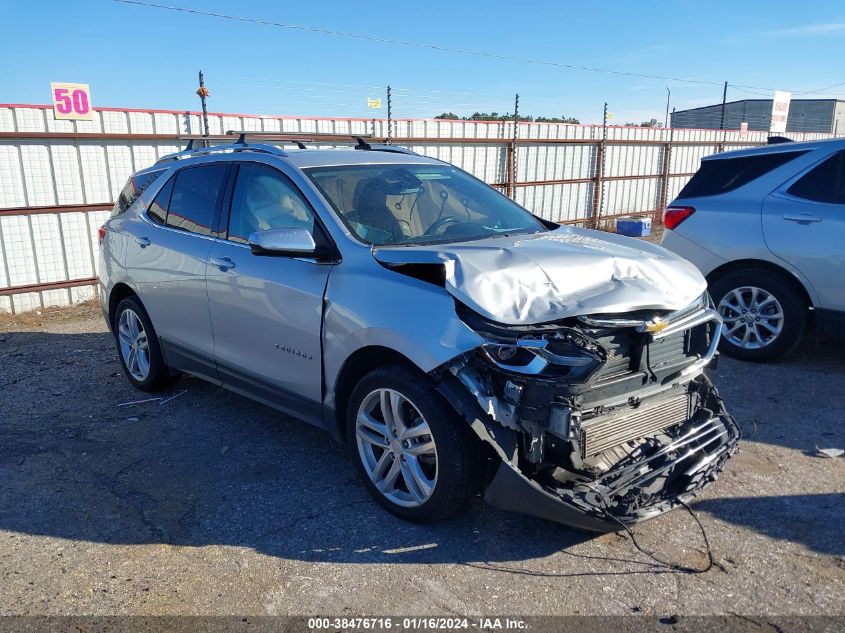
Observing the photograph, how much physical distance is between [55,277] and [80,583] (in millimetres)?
6951

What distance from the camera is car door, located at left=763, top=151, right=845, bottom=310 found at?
551 centimetres

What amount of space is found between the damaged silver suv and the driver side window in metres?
0.01

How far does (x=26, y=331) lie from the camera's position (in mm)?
7898

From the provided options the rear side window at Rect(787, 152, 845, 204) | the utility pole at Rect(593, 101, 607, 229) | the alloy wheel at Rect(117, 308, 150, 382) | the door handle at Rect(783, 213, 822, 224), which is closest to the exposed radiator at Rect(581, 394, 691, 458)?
the door handle at Rect(783, 213, 822, 224)

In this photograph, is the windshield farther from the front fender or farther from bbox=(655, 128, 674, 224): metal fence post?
bbox=(655, 128, 674, 224): metal fence post

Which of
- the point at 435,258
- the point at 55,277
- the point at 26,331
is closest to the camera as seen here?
the point at 435,258

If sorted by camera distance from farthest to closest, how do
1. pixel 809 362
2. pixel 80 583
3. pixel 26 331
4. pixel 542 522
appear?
pixel 26 331
pixel 809 362
pixel 542 522
pixel 80 583

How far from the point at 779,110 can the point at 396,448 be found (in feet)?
109

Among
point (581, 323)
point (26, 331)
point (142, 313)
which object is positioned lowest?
point (26, 331)

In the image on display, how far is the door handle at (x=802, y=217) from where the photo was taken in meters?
5.65

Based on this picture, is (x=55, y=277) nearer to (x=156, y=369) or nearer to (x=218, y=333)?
(x=156, y=369)

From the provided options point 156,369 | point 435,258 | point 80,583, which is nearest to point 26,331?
point 156,369

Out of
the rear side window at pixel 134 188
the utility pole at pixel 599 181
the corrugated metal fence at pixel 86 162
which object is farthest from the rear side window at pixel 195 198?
the utility pole at pixel 599 181

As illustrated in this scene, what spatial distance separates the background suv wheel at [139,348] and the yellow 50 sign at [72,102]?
4.26m
